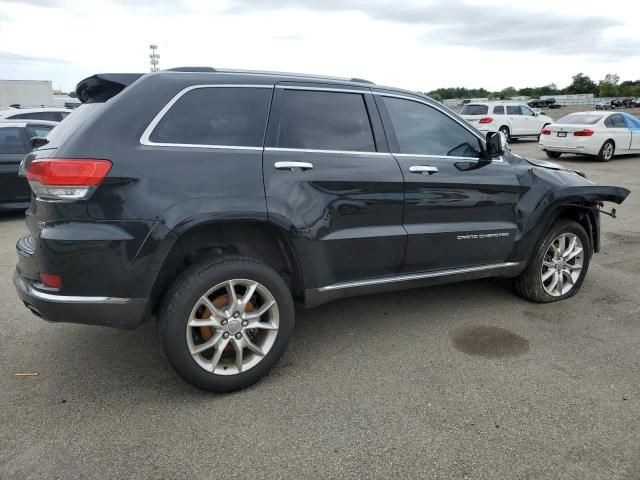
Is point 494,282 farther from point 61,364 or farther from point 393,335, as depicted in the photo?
point 61,364

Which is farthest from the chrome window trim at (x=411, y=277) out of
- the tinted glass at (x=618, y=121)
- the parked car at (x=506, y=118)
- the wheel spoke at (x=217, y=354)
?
the parked car at (x=506, y=118)

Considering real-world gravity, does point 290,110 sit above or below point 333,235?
above

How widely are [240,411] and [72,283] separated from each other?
1180 mm

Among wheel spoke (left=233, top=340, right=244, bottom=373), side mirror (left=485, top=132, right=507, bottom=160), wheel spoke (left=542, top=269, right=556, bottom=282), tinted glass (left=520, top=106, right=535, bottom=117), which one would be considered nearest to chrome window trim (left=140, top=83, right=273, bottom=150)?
wheel spoke (left=233, top=340, right=244, bottom=373)

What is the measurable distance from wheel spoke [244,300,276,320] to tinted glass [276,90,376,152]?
1001 millimetres

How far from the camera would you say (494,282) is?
17.4ft

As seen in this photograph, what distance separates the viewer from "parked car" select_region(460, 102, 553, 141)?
835 inches

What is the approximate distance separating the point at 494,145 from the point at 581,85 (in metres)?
115

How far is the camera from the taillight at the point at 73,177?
276cm

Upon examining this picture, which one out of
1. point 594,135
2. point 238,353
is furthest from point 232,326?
point 594,135

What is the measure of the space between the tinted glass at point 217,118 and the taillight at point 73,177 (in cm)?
36

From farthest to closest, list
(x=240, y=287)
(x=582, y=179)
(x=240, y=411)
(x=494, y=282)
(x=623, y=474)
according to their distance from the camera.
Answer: (x=494, y=282) < (x=582, y=179) < (x=240, y=287) < (x=240, y=411) < (x=623, y=474)

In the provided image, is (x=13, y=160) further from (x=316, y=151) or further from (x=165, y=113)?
(x=316, y=151)

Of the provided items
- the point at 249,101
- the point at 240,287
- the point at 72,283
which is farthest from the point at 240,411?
the point at 249,101
